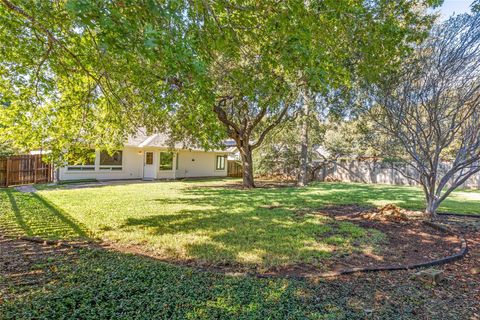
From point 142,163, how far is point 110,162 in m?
2.29

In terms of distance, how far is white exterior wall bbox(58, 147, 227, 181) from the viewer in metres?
17.0

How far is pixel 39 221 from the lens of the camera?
265 inches

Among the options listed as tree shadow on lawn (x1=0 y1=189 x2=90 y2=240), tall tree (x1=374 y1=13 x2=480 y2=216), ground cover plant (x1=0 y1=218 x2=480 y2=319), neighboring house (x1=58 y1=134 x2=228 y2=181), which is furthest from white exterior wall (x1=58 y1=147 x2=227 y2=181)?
tall tree (x1=374 y1=13 x2=480 y2=216)

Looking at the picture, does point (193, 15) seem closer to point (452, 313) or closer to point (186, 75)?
point (186, 75)

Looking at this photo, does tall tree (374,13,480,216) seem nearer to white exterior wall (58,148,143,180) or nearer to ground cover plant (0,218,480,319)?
ground cover plant (0,218,480,319)

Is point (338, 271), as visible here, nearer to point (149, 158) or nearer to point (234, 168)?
point (149, 158)

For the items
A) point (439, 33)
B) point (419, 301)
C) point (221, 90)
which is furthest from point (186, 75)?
point (221, 90)

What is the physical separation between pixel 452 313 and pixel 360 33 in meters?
4.80

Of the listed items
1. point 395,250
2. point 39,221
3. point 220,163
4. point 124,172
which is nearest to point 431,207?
point 395,250

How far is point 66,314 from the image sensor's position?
277 cm

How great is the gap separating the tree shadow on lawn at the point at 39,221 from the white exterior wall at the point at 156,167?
7.63m

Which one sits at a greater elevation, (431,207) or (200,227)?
(431,207)

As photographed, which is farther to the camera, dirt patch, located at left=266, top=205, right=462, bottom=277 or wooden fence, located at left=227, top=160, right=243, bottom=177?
wooden fence, located at left=227, top=160, right=243, bottom=177

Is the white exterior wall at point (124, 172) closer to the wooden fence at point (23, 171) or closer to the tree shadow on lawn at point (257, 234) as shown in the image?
the wooden fence at point (23, 171)
